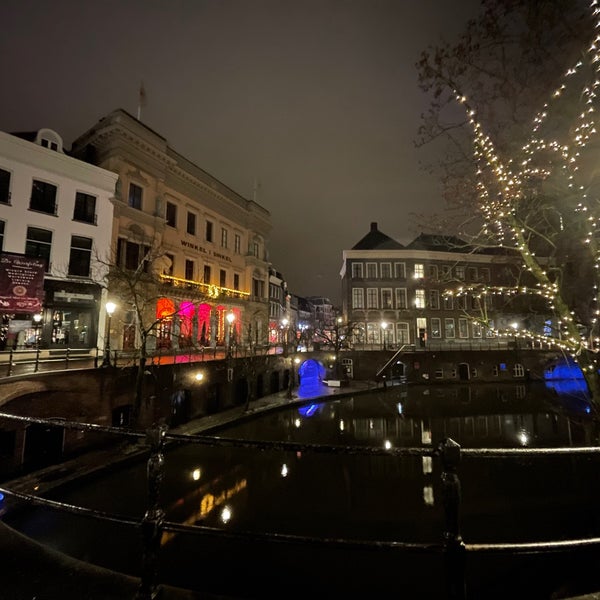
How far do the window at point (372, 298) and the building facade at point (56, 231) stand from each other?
30093 mm

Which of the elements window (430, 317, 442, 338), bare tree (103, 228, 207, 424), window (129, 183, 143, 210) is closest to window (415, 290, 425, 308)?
window (430, 317, 442, 338)

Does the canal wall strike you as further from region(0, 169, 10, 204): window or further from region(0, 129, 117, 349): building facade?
region(0, 169, 10, 204): window

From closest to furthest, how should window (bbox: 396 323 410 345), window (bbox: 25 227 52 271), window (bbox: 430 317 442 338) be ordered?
window (bbox: 25 227 52 271), window (bbox: 396 323 410 345), window (bbox: 430 317 442 338)

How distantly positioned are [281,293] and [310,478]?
1938 inches

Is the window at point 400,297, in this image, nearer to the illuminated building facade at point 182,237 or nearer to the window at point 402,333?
the window at point 402,333

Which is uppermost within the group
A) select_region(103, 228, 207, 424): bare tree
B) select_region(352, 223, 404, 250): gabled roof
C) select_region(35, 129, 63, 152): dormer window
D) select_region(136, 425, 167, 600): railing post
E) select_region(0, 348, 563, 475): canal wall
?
select_region(352, 223, 404, 250): gabled roof

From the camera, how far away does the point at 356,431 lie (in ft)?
67.3

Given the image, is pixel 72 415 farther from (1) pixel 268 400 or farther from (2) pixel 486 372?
(2) pixel 486 372

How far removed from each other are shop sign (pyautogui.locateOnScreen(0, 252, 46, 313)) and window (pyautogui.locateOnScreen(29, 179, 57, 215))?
5322mm

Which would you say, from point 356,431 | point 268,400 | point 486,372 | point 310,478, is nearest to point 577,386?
point 486,372

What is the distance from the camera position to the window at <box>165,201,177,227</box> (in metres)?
28.0

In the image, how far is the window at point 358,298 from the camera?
→ 43.4m

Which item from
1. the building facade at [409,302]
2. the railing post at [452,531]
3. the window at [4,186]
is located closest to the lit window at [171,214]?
the window at [4,186]

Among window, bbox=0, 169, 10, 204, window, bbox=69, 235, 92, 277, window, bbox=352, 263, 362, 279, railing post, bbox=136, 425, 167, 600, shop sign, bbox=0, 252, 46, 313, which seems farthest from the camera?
window, bbox=352, 263, 362, 279
